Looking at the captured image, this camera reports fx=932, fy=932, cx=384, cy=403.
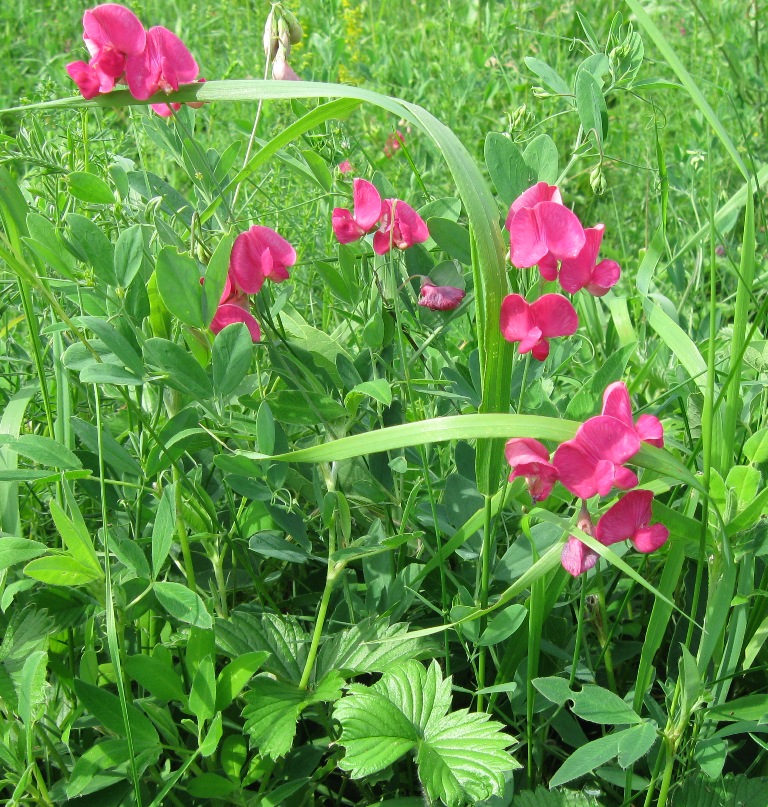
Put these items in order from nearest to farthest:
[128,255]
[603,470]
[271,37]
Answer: [603,470] → [128,255] → [271,37]

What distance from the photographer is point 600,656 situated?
43.5 inches

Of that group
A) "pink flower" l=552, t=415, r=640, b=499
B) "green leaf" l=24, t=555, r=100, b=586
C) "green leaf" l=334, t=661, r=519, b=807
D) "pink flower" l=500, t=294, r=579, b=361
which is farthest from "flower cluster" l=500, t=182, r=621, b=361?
"green leaf" l=24, t=555, r=100, b=586

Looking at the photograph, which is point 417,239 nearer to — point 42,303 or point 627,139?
point 42,303

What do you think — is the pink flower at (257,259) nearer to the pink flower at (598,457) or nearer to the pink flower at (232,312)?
the pink flower at (232,312)

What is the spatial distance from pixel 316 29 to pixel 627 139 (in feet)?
4.04

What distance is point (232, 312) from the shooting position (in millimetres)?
971

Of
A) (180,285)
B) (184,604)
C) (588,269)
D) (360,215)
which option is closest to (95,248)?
(180,285)

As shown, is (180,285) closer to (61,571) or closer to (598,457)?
(61,571)

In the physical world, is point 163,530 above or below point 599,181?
below

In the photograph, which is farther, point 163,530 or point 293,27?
point 293,27

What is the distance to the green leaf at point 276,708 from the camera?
0.92m

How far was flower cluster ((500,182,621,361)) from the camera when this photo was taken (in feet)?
2.82

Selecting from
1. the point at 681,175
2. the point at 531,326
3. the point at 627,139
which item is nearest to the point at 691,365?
the point at 531,326

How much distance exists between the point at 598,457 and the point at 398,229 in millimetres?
368
